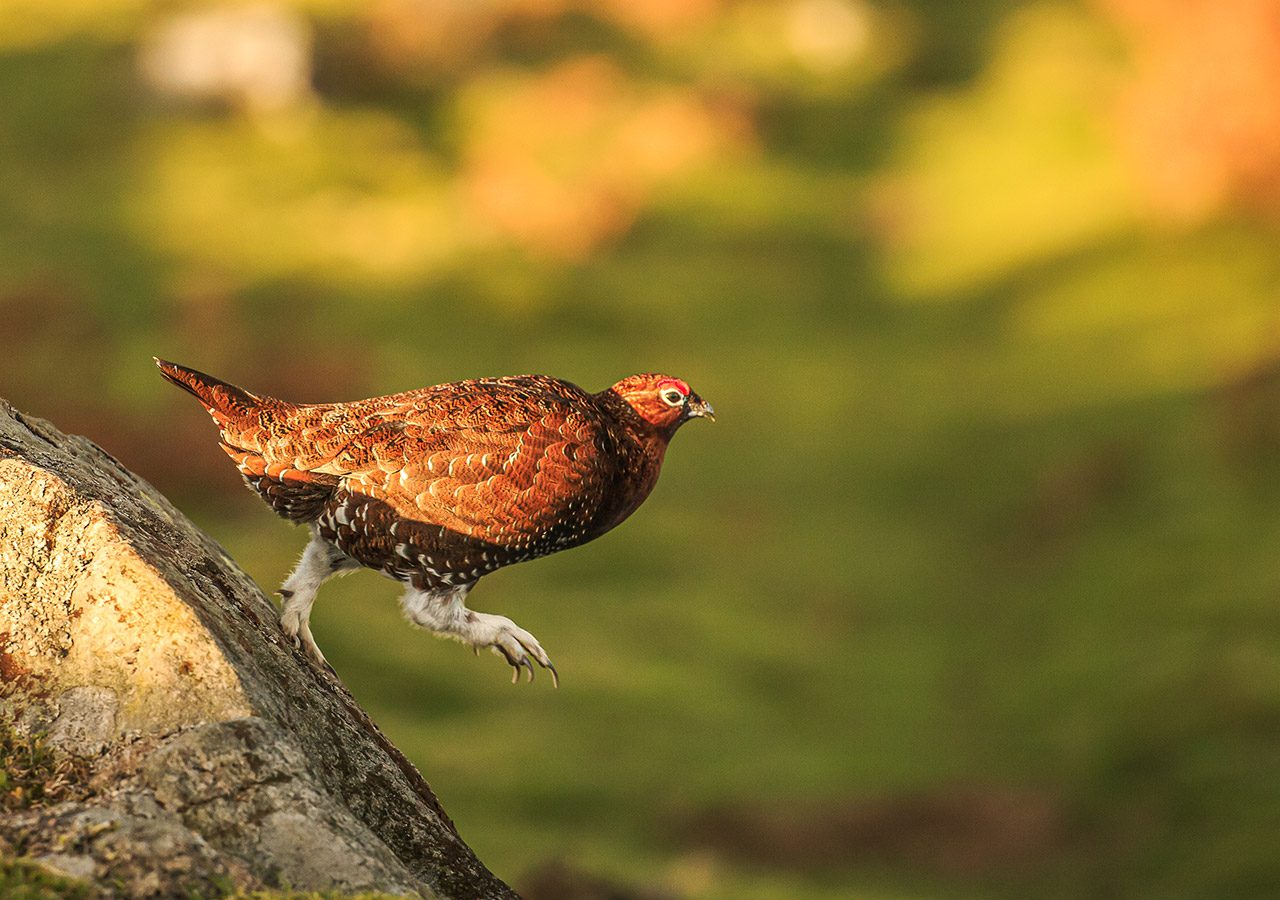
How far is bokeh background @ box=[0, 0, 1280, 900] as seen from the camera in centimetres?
1819

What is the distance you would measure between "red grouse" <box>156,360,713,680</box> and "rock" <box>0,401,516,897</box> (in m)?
0.96

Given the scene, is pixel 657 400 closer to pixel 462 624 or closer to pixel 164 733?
pixel 462 624

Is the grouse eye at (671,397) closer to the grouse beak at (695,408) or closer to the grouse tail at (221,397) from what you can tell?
the grouse beak at (695,408)

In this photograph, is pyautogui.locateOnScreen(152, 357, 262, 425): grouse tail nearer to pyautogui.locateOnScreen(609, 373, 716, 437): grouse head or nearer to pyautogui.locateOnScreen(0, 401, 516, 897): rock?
pyautogui.locateOnScreen(0, 401, 516, 897): rock

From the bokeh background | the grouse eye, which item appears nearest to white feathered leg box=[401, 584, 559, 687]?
the grouse eye

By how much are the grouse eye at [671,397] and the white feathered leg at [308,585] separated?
1.65m

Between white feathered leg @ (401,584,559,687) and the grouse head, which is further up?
the grouse head

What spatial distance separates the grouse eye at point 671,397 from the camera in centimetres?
782

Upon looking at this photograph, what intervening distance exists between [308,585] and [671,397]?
1922mm

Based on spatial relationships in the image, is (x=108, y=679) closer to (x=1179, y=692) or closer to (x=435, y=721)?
(x=435, y=721)

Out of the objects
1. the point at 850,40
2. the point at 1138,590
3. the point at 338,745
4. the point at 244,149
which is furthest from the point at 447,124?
the point at 338,745

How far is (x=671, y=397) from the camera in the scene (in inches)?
308

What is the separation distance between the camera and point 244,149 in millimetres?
33281

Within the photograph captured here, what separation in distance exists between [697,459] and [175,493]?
8.27 metres
